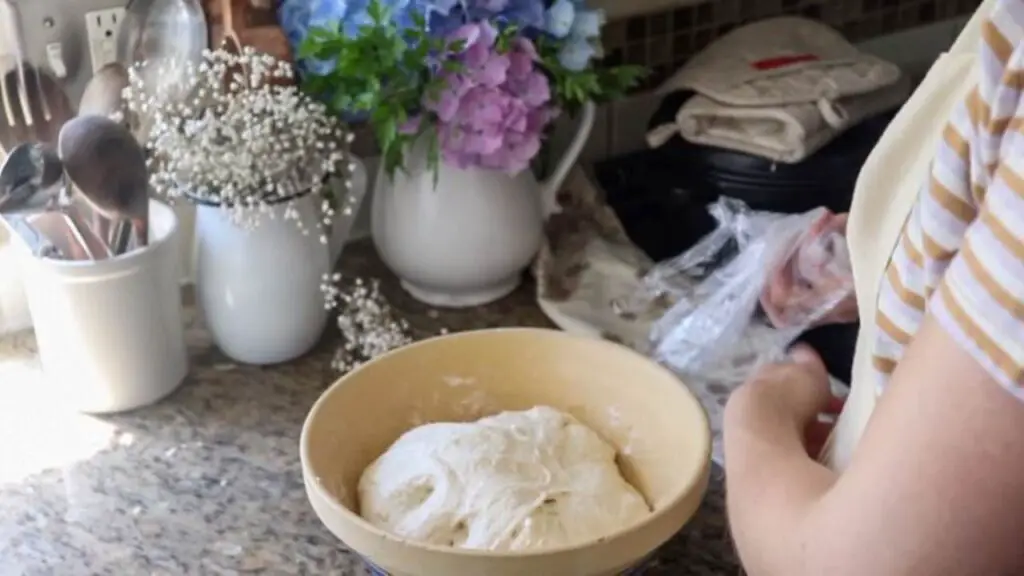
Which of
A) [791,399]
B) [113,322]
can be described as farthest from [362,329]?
[791,399]

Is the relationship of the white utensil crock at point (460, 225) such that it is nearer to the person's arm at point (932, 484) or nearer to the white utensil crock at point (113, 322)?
the white utensil crock at point (113, 322)

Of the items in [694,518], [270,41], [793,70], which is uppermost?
[270,41]

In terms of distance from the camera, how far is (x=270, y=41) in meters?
1.09

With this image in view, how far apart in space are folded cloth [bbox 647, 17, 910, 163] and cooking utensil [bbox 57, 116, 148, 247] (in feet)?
1.81

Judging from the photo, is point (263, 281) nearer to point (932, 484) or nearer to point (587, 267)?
point (587, 267)

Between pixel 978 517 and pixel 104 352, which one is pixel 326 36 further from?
pixel 978 517

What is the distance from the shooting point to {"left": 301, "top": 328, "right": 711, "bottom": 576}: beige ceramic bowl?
75cm

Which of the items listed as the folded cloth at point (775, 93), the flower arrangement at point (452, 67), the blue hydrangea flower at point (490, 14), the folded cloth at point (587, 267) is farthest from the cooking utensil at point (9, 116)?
the folded cloth at point (775, 93)

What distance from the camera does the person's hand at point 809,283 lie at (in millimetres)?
1054

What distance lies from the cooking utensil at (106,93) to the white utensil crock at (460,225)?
24cm

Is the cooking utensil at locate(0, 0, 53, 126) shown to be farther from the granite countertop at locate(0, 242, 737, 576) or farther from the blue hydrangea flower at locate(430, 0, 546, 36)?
the blue hydrangea flower at locate(430, 0, 546, 36)

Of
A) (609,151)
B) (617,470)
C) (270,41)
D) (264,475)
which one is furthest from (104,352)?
(609,151)

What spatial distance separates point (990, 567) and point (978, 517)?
3 centimetres

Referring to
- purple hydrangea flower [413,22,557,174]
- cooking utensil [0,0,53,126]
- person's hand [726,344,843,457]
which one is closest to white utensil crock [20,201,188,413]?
cooking utensil [0,0,53,126]
